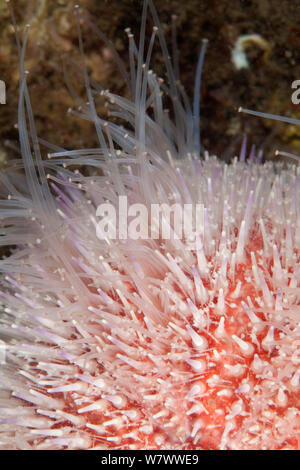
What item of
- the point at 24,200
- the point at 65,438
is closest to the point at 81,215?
the point at 24,200

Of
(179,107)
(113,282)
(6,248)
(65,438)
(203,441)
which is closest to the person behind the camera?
(203,441)

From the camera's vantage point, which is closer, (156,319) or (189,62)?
(156,319)

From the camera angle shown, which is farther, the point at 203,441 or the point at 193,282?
the point at 193,282

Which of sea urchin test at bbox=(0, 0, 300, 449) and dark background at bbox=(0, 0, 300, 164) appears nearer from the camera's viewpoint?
sea urchin test at bbox=(0, 0, 300, 449)

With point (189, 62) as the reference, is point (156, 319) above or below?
below

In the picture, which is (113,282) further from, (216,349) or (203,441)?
(203,441)

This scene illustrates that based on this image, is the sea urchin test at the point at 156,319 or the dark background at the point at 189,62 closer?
the sea urchin test at the point at 156,319

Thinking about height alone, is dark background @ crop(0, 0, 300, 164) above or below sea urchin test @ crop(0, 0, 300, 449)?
above

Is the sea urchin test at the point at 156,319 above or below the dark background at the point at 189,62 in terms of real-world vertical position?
below
